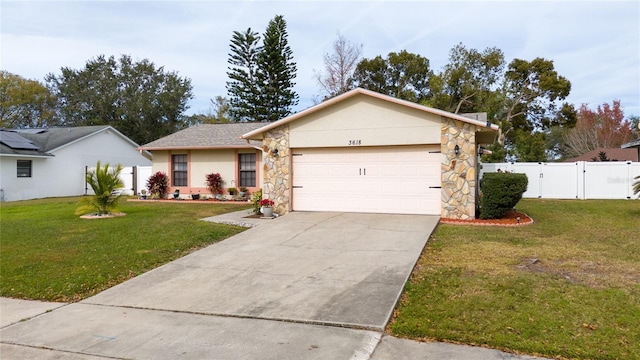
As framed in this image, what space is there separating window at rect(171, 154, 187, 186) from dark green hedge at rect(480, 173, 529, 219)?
13842 millimetres

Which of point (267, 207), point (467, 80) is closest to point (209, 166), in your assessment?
point (267, 207)

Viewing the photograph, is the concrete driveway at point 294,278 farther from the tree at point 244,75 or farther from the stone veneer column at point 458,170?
the tree at point 244,75

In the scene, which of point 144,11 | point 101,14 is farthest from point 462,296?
point 101,14

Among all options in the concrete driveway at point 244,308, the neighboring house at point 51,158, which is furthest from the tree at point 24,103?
the concrete driveway at point 244,308

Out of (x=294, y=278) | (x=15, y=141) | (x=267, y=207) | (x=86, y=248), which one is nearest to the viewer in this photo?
(x=294, y=278)

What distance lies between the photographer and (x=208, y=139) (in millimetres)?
19422

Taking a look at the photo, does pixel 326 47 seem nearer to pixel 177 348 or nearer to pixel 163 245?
pixel 163 245

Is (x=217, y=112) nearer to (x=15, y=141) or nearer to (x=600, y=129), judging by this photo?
(x=15, y=141)

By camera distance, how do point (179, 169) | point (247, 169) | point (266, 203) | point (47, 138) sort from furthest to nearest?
point (47, 138), point (179, 169), point (247, 169), point (266, 203)

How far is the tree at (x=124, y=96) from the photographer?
40688 millimetres

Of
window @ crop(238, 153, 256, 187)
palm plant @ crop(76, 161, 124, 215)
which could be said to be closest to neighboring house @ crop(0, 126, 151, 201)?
window @ crop(238, 153, 256, 187)

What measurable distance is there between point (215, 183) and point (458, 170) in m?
11.3

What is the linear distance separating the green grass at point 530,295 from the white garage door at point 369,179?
2730 mm

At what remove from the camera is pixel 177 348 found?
13.3 ft
